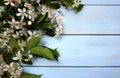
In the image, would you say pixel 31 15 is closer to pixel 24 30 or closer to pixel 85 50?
pixel 24 30

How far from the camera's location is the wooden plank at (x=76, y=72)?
1.09 metres

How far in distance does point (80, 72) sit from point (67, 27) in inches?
7.6

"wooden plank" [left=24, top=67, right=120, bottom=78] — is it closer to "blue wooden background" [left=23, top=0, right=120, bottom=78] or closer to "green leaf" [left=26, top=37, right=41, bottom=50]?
"blue wooden background" [left=23, top=0, right=120, bottom=78]

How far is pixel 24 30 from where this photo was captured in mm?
1025

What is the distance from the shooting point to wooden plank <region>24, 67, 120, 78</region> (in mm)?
1091

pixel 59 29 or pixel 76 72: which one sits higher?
pixel 59 29

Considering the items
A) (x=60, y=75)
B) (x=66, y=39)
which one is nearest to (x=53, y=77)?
(x=60, y=75)

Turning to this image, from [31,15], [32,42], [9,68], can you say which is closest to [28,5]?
[31,15]

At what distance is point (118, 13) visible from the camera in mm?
1109

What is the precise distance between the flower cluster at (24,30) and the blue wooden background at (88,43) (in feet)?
0.16

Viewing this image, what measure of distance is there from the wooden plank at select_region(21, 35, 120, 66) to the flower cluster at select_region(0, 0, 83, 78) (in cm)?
4

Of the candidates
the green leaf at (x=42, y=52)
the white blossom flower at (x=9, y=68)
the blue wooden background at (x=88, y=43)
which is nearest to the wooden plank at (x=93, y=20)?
the blue wooden background at (x=88, y=43)

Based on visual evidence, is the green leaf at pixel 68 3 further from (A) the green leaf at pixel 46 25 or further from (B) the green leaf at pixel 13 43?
(B) the green leaf at pixel 13 43

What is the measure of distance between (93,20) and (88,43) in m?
0.10
